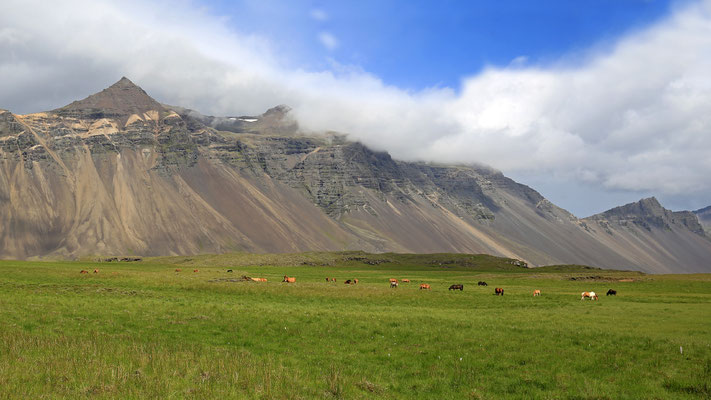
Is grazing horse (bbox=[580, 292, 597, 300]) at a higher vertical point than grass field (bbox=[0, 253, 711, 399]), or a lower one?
lower

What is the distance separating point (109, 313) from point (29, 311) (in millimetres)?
4473

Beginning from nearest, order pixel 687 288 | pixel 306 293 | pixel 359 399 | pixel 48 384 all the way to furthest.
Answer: pixel 48 384
pixel 359 399
pixel 306 293
pixel 687 288

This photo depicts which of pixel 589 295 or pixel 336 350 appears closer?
pixel 336 350

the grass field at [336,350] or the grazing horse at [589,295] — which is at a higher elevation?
the grass field at [336,350]

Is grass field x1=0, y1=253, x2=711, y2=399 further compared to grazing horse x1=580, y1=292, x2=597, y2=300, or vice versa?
grazing horse x1=580, y1=292, x2=597, y2=300

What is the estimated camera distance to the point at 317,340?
27.0 metres

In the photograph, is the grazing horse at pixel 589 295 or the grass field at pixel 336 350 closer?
the grass field at pixel 336 350

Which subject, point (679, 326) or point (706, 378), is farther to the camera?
point (679, 326)

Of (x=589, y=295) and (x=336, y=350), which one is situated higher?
(x=336, y=350)

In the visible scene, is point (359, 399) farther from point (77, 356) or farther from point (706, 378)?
point (706, 378)

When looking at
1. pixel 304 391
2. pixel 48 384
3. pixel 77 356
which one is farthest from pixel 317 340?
pixel 48 384

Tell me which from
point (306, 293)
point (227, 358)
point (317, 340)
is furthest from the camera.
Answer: point (306, 293)

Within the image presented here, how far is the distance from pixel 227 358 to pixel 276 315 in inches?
527

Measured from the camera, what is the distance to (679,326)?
1316 inches
